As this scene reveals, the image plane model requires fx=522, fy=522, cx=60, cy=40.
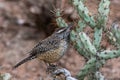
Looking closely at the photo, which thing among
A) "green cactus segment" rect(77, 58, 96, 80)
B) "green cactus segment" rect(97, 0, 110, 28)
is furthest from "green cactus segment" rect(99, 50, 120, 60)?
"green cactus segment" rect(97, 0, 110, 28)

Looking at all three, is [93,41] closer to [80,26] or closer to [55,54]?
[80,26]

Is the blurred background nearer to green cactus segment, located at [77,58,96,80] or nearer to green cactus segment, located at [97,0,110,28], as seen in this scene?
green cactus segment, located at [77,58,96,80]

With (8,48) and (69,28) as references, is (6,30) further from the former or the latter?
(69,28)

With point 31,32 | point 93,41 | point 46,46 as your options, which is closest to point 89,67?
point 93,41

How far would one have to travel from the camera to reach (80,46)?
5965 mm

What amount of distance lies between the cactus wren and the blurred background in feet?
10.2

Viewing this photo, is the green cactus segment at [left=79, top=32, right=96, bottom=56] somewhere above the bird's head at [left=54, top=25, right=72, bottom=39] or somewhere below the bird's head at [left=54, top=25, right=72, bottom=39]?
below

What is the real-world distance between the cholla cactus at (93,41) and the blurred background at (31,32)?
3.23 m

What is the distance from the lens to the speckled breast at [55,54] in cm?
616

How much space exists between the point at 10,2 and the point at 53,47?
5872mm

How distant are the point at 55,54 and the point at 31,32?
494cm

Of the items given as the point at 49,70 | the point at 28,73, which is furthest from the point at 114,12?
the point at 49,70

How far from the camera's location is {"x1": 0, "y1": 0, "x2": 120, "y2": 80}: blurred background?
9.70m

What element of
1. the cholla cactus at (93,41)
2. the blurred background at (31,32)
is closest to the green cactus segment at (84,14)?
the cholla cactus at (93,41)
